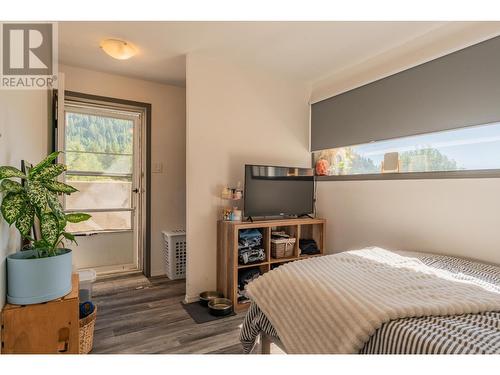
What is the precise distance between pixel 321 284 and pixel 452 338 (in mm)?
496

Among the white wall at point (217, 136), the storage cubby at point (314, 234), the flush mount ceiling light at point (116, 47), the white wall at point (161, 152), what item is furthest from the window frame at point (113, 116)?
the storage cubby at point (314, 234)

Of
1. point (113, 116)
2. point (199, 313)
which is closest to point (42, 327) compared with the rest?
point (199, 313)

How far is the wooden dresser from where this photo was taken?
119 centimetres

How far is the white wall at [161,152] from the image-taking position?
10.2 feet

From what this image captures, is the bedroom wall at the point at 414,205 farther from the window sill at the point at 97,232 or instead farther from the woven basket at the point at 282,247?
the window sill at the point at 97,232

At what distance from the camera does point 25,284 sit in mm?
1229

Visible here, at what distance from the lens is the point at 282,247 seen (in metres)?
2.66

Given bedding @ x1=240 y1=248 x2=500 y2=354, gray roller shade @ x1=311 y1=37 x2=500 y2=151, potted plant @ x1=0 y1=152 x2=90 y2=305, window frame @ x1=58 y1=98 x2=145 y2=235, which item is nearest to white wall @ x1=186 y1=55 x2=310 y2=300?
gray roller shade @ x1=311 y1=37 x2=500 y2=151

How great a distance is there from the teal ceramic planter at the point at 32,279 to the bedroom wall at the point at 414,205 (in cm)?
245

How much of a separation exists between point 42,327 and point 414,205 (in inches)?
101

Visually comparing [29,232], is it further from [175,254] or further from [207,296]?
[175,254]

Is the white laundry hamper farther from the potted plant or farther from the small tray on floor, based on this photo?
the potted plant

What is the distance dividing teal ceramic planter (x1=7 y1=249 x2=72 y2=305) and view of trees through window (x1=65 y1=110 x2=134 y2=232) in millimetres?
1981
